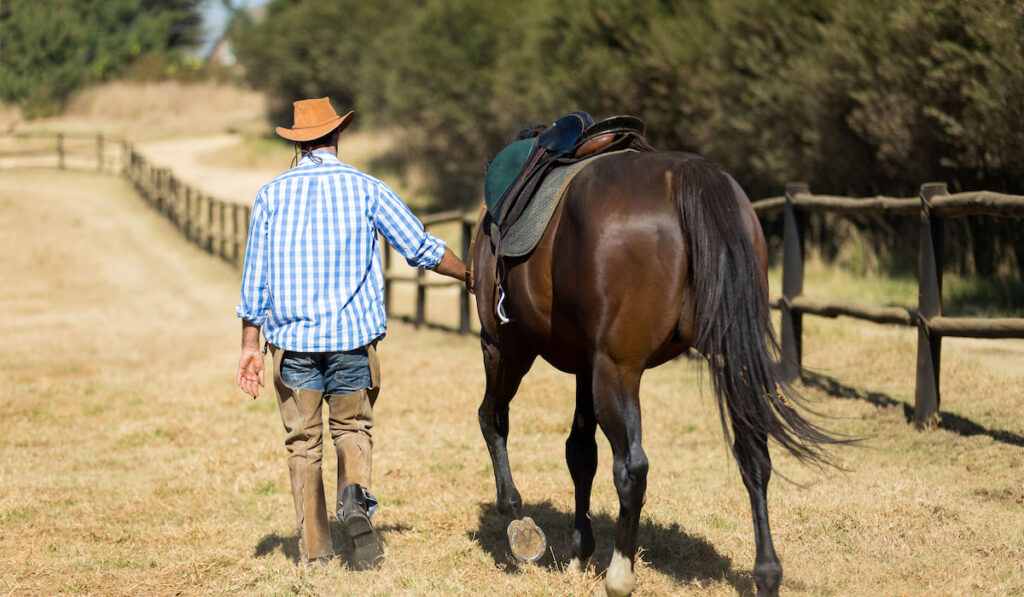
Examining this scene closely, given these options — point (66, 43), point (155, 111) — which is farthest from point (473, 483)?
point (66, 43)

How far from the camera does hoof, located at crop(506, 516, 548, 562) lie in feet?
13.5

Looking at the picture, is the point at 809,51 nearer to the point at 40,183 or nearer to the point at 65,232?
the point at 65,232

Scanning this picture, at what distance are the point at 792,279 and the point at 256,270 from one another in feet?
16.4

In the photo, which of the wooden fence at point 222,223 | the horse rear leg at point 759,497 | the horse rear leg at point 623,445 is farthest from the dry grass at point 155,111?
the horse rear leg at point 759,497

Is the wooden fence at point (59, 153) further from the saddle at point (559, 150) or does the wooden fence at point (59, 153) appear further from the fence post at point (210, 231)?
the saddle at point (559, 150)

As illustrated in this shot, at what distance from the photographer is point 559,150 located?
4258 mm

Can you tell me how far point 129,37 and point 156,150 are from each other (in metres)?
21.7

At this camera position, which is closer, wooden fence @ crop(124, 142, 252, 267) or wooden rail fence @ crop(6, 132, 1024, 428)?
wooden rail fence @ crop(6, 132, 1024, 428)

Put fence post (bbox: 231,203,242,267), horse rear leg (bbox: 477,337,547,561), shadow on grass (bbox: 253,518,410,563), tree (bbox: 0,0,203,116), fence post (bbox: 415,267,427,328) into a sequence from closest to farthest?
horse rear leg (bbox: 477,337,547,561) < shadow on grass (bbox: 253,518,410,563) < fence post (bbox: 415,267,427,328) < fence post (bbox: 231,203,242,267) < tree (bbox: 0,0,203,116)

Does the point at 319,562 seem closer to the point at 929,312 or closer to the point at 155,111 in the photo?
the point at 929,312

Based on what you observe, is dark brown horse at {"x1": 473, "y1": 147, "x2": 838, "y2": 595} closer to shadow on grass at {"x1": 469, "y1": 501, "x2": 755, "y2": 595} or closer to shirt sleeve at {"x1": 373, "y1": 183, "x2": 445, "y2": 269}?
shadow on grass at {"x1": 469, "y1": 501, "x2": 755, "y2": 595}

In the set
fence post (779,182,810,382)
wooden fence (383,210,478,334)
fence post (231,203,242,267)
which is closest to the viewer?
fence post (779,182,810,382)

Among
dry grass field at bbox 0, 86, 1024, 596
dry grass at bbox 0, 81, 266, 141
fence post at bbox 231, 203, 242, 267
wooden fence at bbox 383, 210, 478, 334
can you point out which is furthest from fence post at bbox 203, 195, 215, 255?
dry grass at bbox 0, 81, 266, 141

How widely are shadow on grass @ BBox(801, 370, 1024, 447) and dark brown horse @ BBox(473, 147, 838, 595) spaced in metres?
1.41
